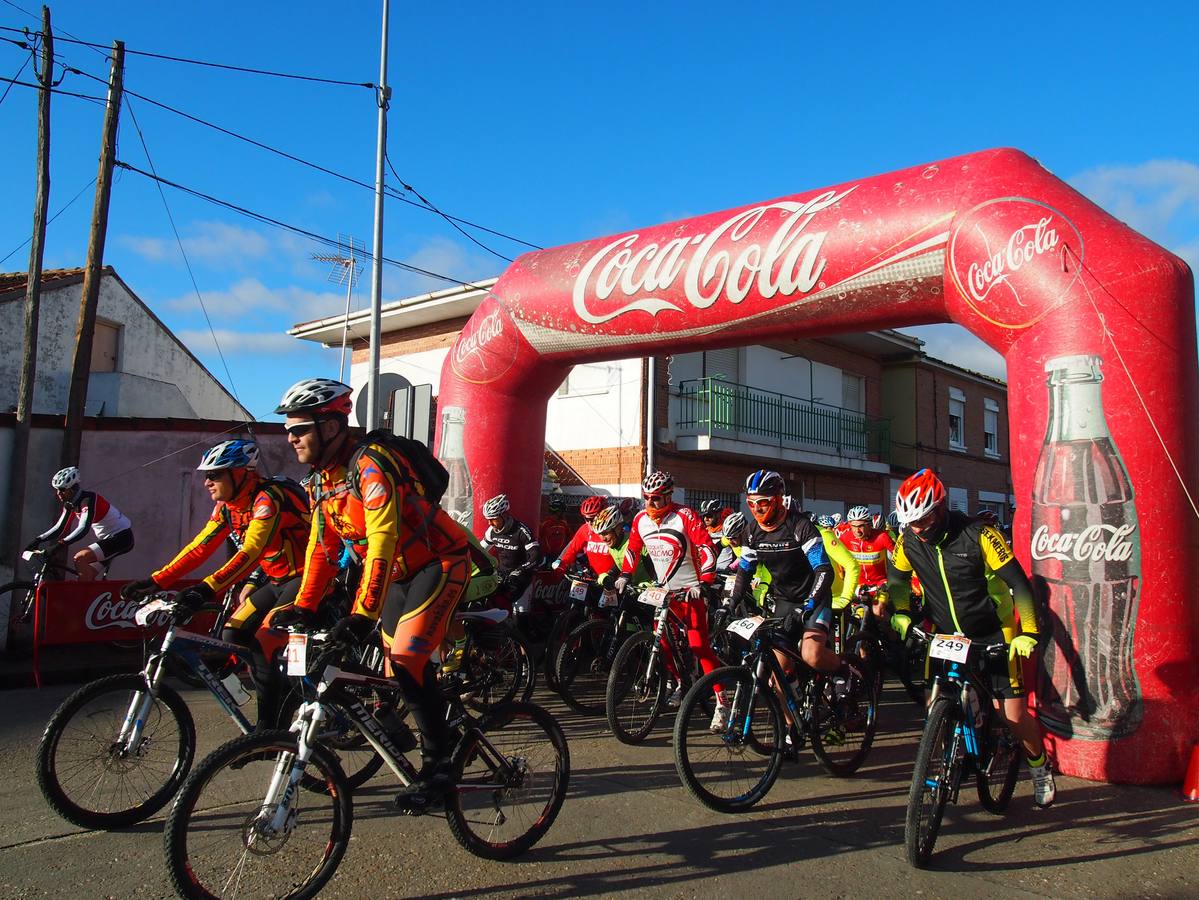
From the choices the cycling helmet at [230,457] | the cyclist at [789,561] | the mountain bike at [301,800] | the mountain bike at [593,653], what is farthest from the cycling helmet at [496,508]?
the mountain bike at [301,800]

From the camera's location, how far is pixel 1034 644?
15.6 feet

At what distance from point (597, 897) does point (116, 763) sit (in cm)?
243

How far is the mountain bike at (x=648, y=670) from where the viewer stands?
6422 millimetres

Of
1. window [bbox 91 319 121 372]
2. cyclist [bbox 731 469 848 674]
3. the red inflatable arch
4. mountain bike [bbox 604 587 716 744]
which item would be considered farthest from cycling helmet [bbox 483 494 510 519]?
window [bbox 91 319 121 372]

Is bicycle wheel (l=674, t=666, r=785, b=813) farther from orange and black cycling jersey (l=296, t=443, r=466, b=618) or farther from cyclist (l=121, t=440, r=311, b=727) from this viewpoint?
cyclist (l=121, t=440, r=311, b=727)

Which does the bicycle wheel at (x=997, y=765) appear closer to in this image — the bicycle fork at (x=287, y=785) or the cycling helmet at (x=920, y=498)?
the cycling helmet at (x=920, y=498)

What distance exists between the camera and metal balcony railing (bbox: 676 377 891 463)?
2102cm

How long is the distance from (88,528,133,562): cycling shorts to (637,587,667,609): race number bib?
6.27 meters

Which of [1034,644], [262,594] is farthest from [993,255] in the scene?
[262,594]

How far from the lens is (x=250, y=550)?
208 inches

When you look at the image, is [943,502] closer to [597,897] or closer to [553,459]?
[597,897]

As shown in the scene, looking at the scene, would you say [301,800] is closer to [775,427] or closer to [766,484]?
[766,484]

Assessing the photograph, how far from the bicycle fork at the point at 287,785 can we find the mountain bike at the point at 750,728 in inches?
79.7

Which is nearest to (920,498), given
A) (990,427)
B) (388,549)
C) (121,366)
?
(388,549)
